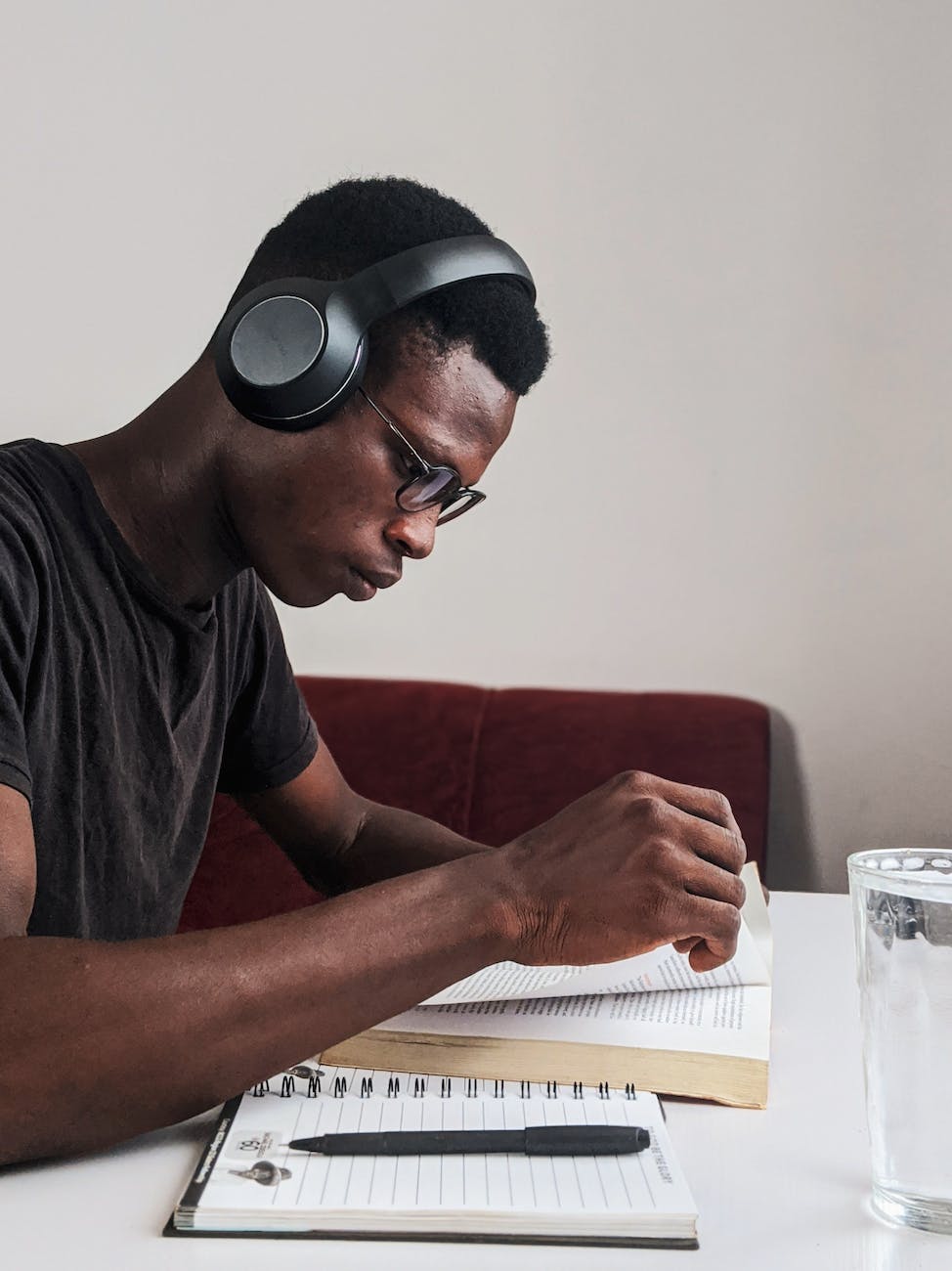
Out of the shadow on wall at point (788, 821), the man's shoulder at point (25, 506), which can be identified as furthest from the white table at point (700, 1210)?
the shadow on wall at point (788, 821)

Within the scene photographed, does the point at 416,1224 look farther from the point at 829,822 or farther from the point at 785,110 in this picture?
the point at 785,110

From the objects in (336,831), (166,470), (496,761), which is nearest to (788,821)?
(496,761)

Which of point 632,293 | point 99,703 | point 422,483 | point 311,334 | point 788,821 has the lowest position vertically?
point 788,821

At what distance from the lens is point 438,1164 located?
61cm

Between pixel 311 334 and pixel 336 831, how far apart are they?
536mm

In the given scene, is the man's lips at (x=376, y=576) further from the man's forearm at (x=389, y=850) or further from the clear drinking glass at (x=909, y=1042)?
the clear drinking glass at (x=909, y=1042)

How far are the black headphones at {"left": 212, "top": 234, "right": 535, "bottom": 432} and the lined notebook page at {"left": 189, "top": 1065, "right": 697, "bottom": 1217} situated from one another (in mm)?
463

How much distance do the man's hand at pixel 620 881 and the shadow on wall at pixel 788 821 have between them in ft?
4.09

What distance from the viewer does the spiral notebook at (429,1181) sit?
1.83 feet

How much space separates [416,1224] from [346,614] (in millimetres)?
1575

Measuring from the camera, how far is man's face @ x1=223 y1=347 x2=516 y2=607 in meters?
0.94

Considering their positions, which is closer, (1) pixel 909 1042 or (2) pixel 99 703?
(1) pixel 909 1042

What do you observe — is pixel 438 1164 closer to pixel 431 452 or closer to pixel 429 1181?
pixel 429 1181

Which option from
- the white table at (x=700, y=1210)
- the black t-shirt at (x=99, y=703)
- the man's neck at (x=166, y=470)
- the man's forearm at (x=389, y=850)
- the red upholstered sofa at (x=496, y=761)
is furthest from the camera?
the red upholstered sofa at (x=496, y=761)
